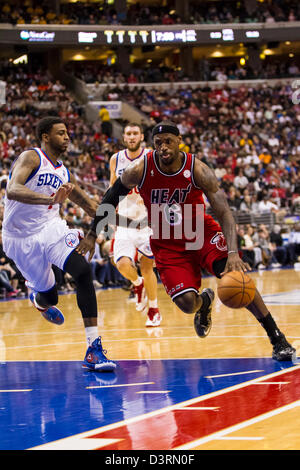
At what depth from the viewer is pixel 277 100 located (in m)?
33.1

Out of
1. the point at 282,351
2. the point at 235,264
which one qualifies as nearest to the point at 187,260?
the point at 235,264

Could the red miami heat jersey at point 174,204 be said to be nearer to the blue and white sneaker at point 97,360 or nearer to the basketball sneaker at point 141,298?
the blue and white sneaker at point 97,360

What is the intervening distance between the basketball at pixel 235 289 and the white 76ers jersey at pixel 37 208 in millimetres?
1767

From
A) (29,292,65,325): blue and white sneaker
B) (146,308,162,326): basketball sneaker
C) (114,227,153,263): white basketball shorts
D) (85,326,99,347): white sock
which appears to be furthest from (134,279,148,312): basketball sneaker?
(85,326,99,347): white sock

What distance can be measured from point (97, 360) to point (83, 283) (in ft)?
2.12

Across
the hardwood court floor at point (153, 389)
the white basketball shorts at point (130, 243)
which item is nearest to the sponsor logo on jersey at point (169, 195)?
the hardwood court floor at point (153, 389)

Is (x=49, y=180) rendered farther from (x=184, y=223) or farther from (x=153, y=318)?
(x=153, y=318)

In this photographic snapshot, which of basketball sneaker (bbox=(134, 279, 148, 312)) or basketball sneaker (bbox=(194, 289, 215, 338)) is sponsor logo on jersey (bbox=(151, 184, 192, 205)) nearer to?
basketball sneaker (bbox=(194, 289, 215, 338))

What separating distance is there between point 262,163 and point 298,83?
5.74 m

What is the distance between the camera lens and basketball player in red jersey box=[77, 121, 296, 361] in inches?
239

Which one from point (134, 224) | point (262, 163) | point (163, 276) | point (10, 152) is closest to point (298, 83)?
point (262, 163)

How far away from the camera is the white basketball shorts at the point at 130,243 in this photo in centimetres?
919

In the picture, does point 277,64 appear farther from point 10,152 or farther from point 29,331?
point 29,331

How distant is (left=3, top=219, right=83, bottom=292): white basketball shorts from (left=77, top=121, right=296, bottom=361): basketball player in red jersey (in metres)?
0.34
